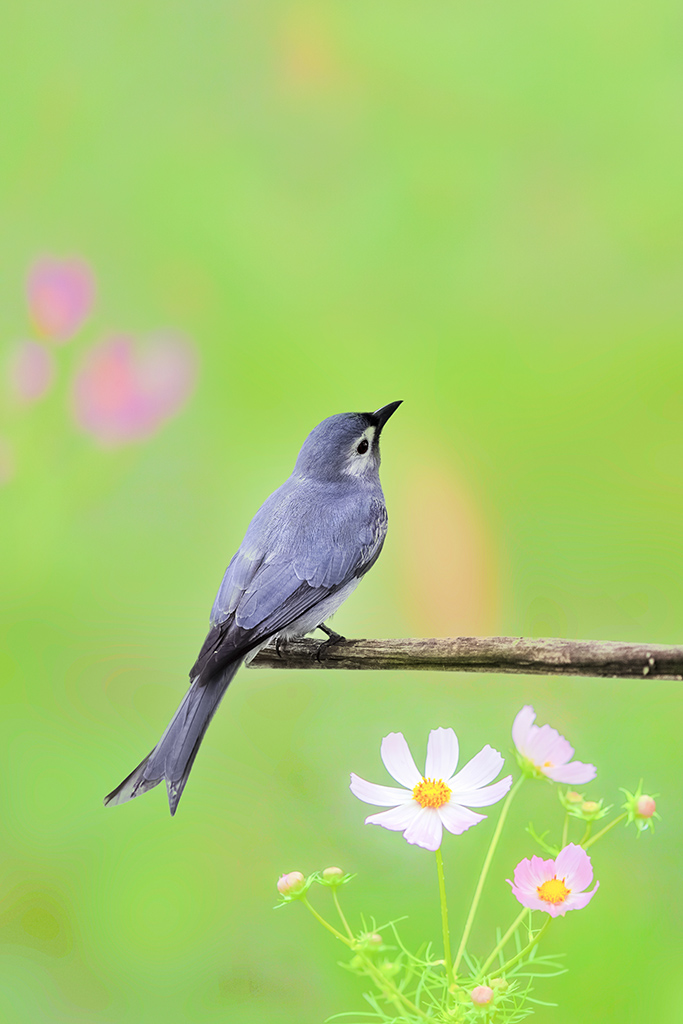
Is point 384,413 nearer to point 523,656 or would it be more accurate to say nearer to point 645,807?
point 523,656

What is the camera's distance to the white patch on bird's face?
49.1 inches

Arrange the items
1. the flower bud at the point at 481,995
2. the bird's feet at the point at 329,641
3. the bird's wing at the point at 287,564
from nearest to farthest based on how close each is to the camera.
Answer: the flower bud at the point at 481,995
the bird's wing at the point at 287,564
the bird's feet at the point at 329,641

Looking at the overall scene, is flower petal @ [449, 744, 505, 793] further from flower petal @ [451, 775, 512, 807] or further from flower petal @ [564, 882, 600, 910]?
flower petal @ [564, 882, 600, 910]

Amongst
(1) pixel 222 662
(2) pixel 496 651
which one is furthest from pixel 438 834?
(1) pixel 222 662

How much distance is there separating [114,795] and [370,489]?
0.57m

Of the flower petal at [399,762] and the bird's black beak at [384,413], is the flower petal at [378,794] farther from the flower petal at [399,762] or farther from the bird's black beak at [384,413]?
the bird's black beak at [384,413]

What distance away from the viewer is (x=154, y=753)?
96cm

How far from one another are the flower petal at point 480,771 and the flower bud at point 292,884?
162 millimetres

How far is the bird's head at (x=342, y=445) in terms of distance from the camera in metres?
1.22

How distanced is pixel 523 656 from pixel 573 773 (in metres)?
0.17

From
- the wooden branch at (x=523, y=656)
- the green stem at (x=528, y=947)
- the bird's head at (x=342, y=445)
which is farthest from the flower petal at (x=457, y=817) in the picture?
the bird's head at (x=342, y=445)

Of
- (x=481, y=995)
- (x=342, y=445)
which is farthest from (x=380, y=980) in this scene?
(x=342, y=445)

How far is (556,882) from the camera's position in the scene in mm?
728

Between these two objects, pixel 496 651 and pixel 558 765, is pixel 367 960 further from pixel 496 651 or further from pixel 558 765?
→ pixel 496 651
